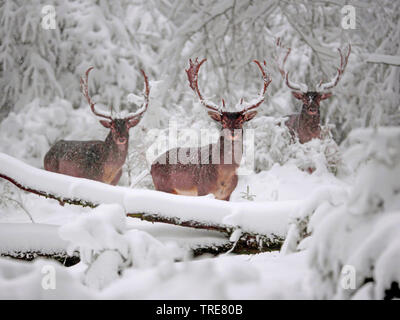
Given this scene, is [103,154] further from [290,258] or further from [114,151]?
[290,258]

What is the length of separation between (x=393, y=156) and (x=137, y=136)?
297 inches

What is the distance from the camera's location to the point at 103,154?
5.33 metres

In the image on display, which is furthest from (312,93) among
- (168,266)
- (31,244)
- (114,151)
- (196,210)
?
(168,266)

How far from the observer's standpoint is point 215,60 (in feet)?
21.1

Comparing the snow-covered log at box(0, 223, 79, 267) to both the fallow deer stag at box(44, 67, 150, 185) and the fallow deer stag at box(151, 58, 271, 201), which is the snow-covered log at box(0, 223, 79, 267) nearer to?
the fallow deer stag at box(151, 58, 271, 201)

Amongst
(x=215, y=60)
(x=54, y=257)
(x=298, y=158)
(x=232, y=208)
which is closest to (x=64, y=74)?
(x=215, y=60)

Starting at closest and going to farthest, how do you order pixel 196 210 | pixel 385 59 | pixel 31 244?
pixel 196 210
pixel 31 244
pixel 385 59

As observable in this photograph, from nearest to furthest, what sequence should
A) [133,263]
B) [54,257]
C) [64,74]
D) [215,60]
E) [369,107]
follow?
[133,263]
[54,257]
[215,60]
[369,107]
[64,74]

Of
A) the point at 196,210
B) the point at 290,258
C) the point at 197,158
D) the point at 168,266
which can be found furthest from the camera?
the point at 197,158

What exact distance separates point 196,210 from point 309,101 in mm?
3798

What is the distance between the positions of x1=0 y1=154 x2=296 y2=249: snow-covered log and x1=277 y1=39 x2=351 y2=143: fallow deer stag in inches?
133

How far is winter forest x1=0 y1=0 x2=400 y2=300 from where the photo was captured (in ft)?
4.03

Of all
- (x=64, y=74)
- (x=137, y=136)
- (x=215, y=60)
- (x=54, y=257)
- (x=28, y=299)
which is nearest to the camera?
(x=28, y=299)

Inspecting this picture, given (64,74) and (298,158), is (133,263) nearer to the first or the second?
(298,158)
